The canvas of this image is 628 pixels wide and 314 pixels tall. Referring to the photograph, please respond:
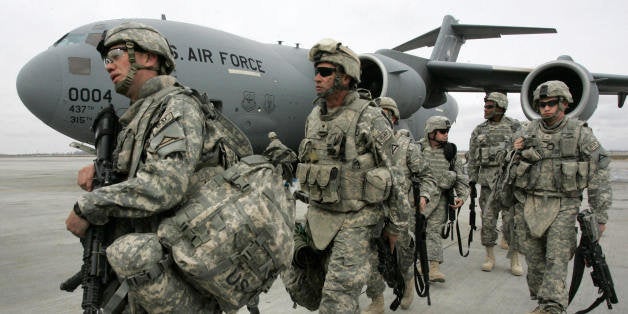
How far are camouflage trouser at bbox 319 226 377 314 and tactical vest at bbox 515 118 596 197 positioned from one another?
5.33ft

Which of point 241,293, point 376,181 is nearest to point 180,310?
point 241,293

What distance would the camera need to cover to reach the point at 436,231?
4824mm

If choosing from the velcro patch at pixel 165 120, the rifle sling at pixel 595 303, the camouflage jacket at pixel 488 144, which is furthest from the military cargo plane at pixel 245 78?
the velcro patch at pixel 165 120

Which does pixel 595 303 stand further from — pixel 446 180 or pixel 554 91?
pixel 446 180

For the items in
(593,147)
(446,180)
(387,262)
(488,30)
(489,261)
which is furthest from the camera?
(488,30)

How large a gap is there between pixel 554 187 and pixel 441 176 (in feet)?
4.48

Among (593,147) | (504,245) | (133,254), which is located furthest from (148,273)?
(504,245)

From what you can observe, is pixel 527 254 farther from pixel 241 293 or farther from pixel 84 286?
pixel 84 286

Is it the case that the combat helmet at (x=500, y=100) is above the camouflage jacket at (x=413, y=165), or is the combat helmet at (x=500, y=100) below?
above

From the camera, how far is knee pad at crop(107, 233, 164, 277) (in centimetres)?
173

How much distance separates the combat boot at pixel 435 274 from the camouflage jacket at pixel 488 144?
5.66 ft

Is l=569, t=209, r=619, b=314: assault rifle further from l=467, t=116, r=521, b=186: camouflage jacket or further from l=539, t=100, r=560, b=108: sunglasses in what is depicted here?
l=467, t=116, r=521, b=186: camouflage jacket

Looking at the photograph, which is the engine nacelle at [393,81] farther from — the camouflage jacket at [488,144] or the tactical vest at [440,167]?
the tactical vest at [440,167]

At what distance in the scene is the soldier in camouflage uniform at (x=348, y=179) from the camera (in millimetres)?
2936
